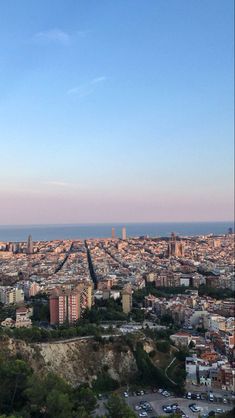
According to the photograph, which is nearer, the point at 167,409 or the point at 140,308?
the point at 167,409

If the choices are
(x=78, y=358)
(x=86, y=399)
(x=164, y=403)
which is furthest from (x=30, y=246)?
(x=86, y=399)

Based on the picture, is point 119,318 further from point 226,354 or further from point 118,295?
point 226,354

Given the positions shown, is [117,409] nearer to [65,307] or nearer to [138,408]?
[138,408]

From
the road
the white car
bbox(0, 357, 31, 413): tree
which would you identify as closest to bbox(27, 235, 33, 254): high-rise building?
the road

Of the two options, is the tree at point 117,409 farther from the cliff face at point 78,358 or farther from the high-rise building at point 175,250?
the high-rise building at point 175,250

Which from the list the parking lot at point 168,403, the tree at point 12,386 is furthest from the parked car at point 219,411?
the tree at point 12,386

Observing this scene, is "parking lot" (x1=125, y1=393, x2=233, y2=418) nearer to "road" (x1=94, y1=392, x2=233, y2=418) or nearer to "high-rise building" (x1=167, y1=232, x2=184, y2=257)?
"road" (x1=94, y1=392, x2=233, y2=418)
